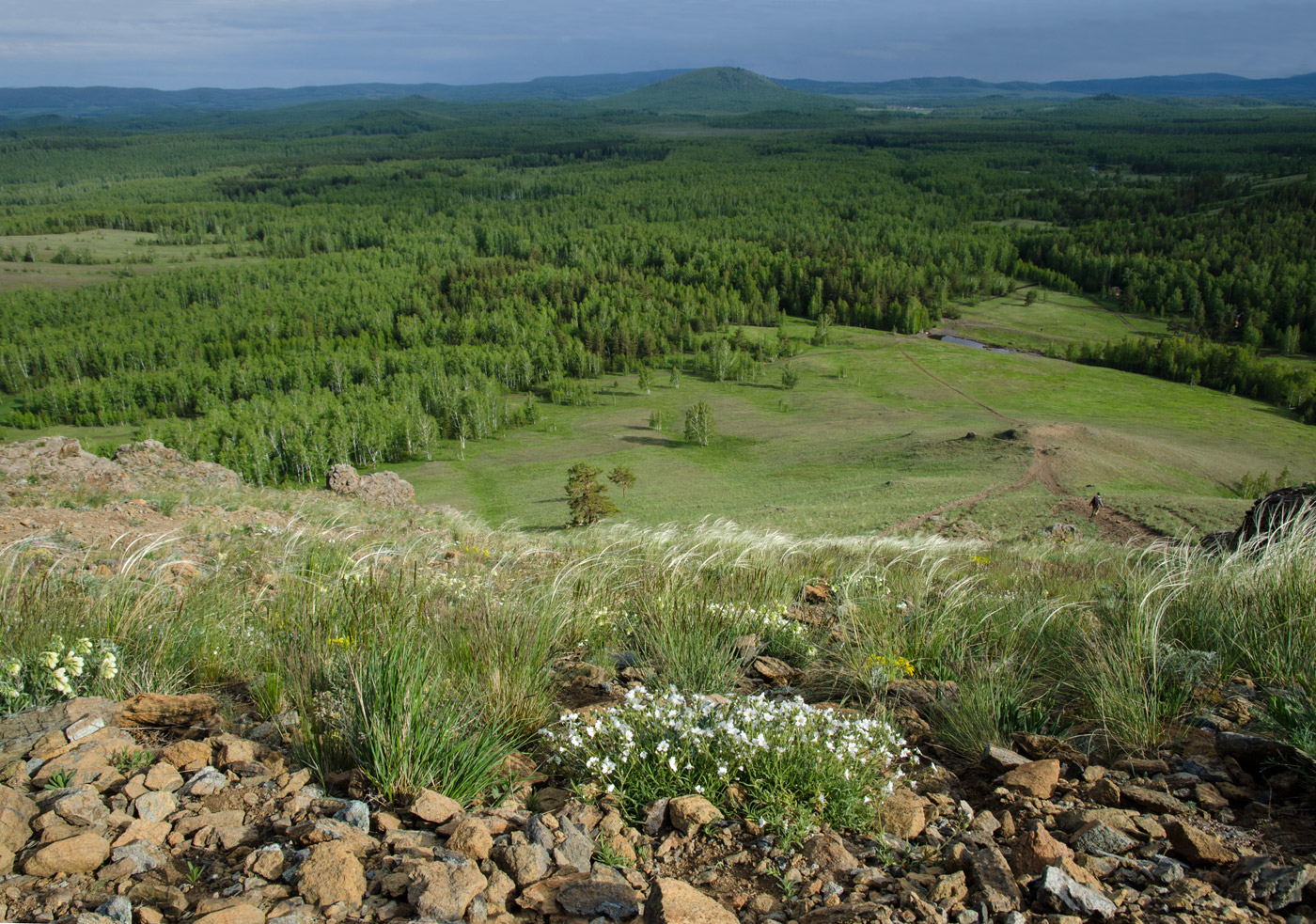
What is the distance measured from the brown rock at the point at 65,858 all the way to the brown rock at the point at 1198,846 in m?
4.30

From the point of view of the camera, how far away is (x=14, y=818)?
3.08 meters

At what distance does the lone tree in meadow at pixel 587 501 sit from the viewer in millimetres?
41553

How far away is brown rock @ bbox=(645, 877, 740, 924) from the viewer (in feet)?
8.86

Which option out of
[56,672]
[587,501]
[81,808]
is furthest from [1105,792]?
[587,501]

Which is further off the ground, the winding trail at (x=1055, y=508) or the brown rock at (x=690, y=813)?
the brown rock at (x=690, y=813)

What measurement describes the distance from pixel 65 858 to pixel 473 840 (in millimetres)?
1504

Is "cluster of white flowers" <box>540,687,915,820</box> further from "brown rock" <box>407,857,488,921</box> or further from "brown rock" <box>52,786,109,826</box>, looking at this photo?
"brown rock" <box>52,786,109,826</box>

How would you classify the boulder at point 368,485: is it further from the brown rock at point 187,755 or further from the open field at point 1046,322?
the open field at point 1046,322

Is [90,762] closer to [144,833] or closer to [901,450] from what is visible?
[144,833]

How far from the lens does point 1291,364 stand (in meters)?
90.8

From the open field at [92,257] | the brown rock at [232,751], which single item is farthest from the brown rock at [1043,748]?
the open field at [92,257]

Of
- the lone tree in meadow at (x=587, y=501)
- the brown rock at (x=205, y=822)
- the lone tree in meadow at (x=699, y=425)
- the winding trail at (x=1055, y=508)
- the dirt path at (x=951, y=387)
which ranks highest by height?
the brown rock at (x=205, y=822)

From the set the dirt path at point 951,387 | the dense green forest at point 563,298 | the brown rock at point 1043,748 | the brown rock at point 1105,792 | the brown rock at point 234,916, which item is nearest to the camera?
the brown rock at point 234,916

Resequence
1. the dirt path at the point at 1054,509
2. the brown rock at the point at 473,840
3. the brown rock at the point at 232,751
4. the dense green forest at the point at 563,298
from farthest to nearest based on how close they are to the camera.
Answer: the dense green forest at the point at 563,298 → the dirt path at the point at 1054,509 → the brown rock at the point at 232,751 → the brown rock at the point at 473,840
